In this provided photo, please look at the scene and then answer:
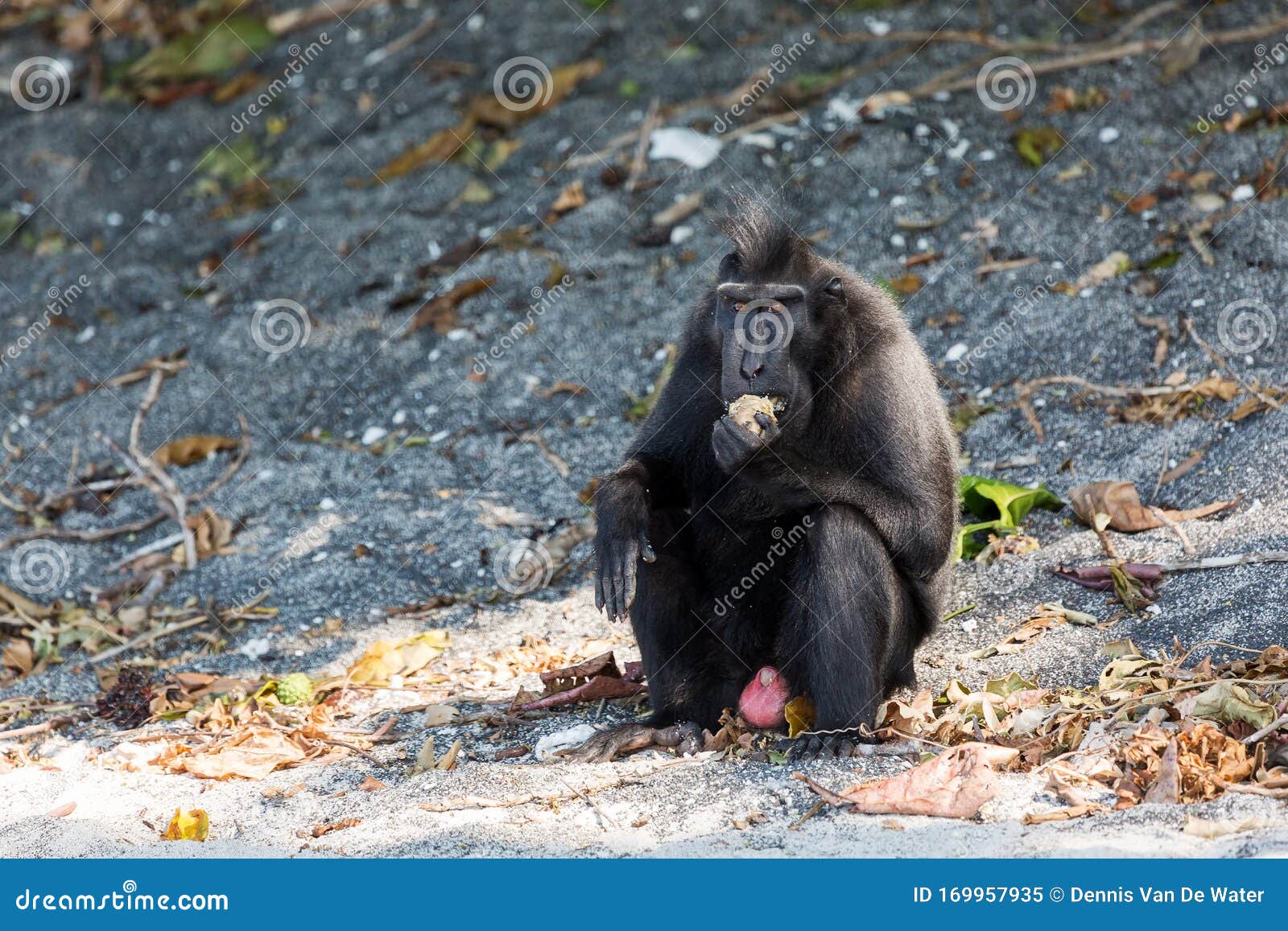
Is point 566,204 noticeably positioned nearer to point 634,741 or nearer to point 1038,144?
point 1038,144

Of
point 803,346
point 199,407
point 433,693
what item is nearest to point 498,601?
point 433,693

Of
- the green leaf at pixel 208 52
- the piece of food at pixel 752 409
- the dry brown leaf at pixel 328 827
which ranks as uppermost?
the green leaf at pixel 208 52

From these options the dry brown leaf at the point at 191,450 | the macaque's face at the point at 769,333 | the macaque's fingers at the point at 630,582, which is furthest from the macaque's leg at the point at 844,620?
the dry brown leaf at the point at 191,450

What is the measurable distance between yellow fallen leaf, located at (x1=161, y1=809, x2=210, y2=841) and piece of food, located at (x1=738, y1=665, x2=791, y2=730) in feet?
6.02

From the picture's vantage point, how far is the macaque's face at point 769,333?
477 centimetres

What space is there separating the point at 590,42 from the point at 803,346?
22.2 ft

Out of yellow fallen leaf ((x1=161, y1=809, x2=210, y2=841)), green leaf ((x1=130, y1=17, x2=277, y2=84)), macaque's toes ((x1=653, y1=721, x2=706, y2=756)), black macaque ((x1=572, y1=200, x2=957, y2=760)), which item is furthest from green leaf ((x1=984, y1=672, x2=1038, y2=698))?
green leaf ((x1=130, y1=17, x2=277, y2=84))

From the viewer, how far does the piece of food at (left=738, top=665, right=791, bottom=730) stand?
16.6ft

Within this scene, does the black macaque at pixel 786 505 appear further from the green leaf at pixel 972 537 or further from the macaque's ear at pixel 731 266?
the green leaf at pixel 972 537

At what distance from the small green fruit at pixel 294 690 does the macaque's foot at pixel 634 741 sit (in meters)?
1.34

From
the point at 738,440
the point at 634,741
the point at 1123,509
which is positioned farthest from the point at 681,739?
the point at 1123,509

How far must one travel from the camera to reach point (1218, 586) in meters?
5.32

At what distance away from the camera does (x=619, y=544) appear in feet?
16.1

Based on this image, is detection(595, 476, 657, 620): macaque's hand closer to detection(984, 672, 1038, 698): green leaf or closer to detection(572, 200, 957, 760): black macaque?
detection(572, 200, 957, 760): black macaque
